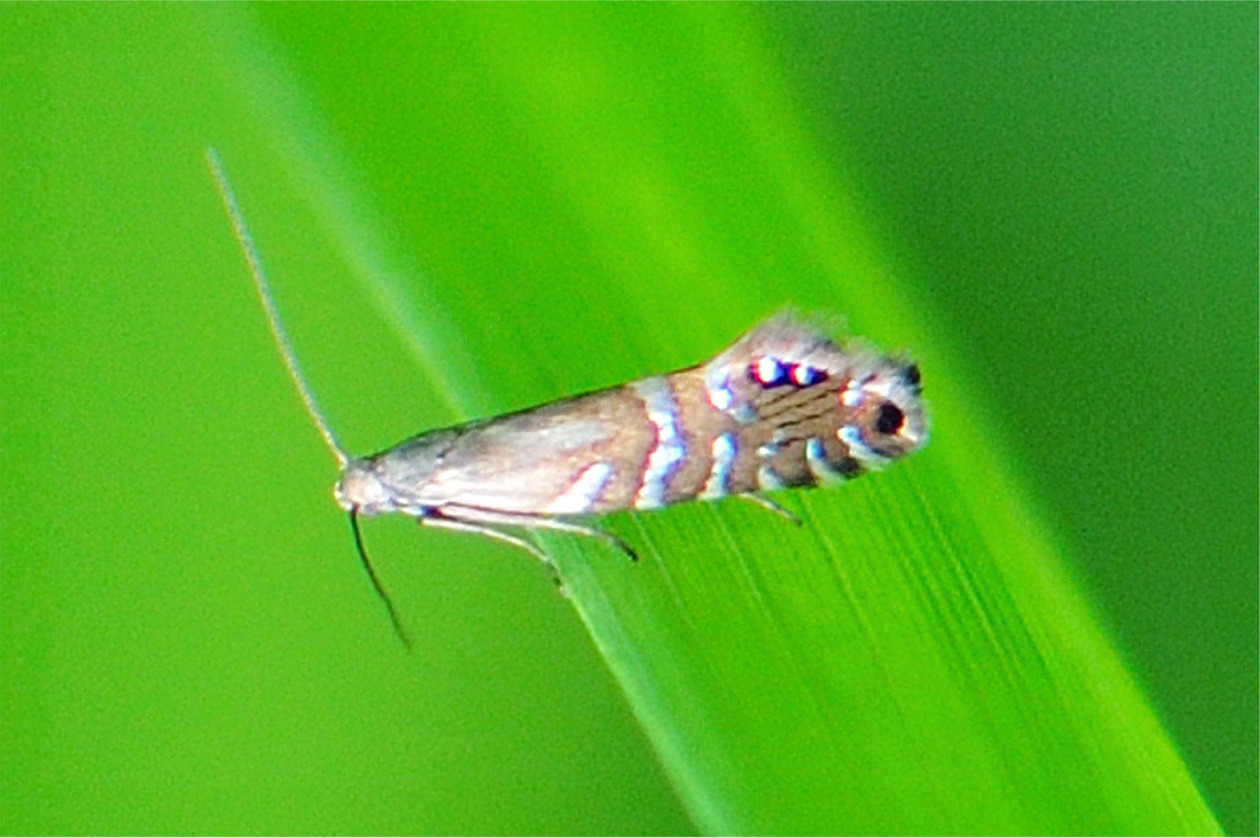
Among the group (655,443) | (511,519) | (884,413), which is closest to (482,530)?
(511,519)

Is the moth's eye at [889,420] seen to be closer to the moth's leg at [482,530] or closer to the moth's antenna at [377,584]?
the moth's leg at [482,530]

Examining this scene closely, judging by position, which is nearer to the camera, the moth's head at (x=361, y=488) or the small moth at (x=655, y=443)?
the small moth at (x=655, y=443)

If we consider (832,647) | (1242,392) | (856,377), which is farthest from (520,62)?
(1242,392)

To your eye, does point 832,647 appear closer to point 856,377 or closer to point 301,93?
point 856,377

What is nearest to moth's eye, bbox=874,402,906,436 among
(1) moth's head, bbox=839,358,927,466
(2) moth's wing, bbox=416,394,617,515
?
(1) moth's head, bbox=839,358,927,466

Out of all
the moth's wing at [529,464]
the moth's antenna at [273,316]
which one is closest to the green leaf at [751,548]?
the moth's wing at [529,464]

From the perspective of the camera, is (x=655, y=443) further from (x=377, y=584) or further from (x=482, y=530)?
(x=377, y=584)
